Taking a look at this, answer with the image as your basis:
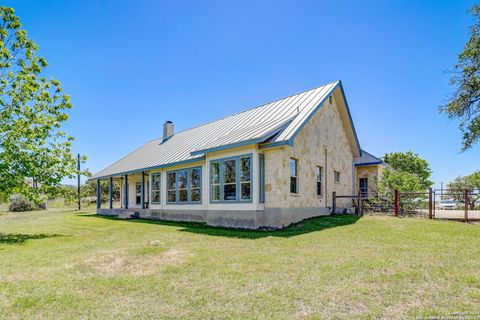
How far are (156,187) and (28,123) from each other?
350 inches

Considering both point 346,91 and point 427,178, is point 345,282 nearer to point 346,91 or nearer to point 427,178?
point 346,91

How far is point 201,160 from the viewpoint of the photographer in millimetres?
16359

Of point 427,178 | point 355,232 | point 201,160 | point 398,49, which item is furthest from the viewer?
point 427,178

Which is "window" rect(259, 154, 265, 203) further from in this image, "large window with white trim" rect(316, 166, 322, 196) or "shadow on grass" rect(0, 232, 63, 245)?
"shadow on grass" rect(0, 232, 63, 245)

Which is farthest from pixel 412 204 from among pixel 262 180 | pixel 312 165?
pixel 262 180

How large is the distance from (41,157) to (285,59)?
489 inches

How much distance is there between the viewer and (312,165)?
15.5 m

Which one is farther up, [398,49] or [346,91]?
[398,49]

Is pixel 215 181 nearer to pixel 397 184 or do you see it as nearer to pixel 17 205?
pixel 397 184

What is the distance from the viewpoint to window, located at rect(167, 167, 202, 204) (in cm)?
1728

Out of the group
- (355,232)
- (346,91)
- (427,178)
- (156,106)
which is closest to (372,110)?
(346,91)

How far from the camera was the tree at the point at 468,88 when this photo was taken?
56.1ft

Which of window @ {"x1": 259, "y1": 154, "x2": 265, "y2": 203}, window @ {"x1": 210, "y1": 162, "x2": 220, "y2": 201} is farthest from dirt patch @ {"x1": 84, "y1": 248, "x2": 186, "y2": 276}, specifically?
window @ {"x1": 210, "y1": 162, "x2": 220, "y2": 201}

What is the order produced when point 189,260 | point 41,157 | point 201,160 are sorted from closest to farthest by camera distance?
point 189,260, point 41,157, point 201,160
